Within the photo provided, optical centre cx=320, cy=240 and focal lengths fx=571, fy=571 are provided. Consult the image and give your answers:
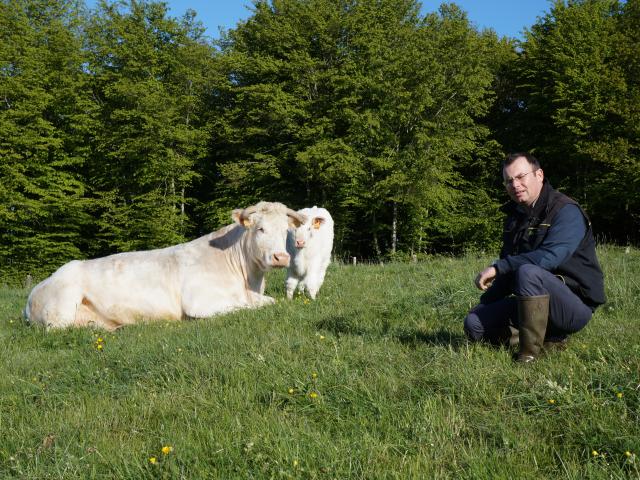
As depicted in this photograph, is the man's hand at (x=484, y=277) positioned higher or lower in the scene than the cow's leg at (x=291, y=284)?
higher

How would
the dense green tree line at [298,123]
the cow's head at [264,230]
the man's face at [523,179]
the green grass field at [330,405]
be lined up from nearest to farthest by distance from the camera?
the green grass field at [330,405]
the man's face at [523,179]
the cow's head at [264,230]
the dense green tree line at [298,123]

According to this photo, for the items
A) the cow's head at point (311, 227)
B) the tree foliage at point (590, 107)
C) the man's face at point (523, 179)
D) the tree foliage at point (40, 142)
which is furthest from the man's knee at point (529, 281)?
the tree foliage at point (40, 142)

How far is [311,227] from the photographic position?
10.4 m

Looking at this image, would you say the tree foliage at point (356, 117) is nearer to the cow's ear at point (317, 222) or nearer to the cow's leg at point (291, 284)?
the cow's ear at point (317, 222)

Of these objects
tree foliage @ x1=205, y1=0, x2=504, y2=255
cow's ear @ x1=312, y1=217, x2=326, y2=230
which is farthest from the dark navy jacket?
tree foliage @ x1=205, y1=0, x2=504, y2=255

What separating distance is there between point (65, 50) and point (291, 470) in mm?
39027

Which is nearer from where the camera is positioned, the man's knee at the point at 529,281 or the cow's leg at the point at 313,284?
the man's knee at the point at 529,281

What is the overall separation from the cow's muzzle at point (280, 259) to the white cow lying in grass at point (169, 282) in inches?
0.6

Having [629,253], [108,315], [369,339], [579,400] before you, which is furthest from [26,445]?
[629,253]

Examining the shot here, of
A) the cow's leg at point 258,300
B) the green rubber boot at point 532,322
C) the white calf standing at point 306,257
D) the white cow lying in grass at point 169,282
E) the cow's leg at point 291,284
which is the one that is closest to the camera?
the green rubber boot at point 532,322

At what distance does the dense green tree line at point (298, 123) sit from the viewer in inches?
1324

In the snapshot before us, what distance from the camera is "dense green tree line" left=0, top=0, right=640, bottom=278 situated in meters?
33.6

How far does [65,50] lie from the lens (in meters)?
36.2

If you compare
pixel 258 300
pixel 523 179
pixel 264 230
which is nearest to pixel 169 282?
pixel 258 300
